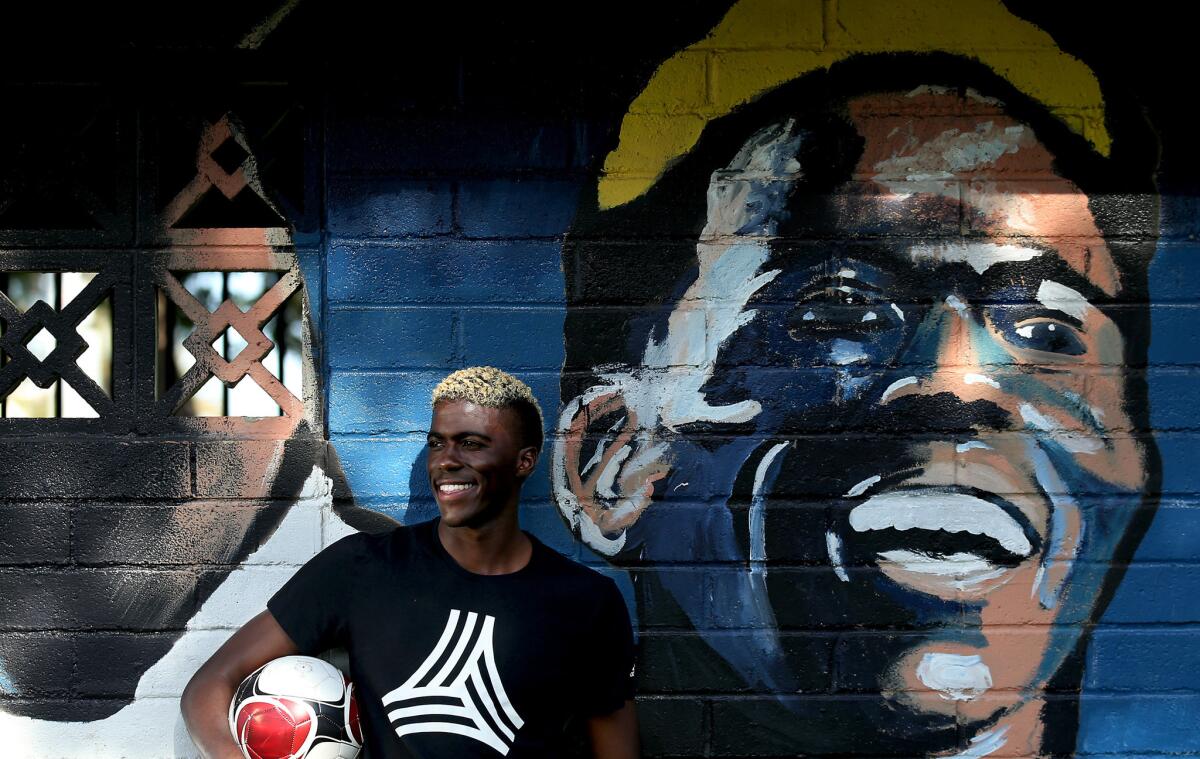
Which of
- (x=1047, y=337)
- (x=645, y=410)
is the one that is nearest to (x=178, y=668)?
(x=645, y=410)

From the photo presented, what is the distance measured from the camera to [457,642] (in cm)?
228

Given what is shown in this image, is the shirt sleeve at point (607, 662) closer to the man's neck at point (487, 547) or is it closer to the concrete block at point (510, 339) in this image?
the man's neck at point (487, 547)

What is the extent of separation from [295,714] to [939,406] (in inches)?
78.6

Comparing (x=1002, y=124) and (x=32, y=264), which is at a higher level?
(x=1002, y=124)

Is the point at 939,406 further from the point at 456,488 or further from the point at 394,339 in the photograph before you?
the point at 394,339

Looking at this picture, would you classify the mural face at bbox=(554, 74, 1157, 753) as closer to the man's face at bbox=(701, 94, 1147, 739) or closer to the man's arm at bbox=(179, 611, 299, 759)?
the man's face at bbox=(701, 94, 1147, 739)

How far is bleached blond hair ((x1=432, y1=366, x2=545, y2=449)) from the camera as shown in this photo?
2357mm

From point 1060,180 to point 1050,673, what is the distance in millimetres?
1493

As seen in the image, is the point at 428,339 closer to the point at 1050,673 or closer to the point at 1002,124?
the point at 1002,124

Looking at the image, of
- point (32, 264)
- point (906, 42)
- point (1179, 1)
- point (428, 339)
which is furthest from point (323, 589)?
point (1179, 1)

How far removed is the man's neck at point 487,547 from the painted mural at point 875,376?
0.44 metres

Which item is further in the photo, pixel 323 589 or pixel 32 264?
pixel 32 264

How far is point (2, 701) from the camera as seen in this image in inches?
110

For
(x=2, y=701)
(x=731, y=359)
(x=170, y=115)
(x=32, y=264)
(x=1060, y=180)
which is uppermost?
(x=170, y=115)
